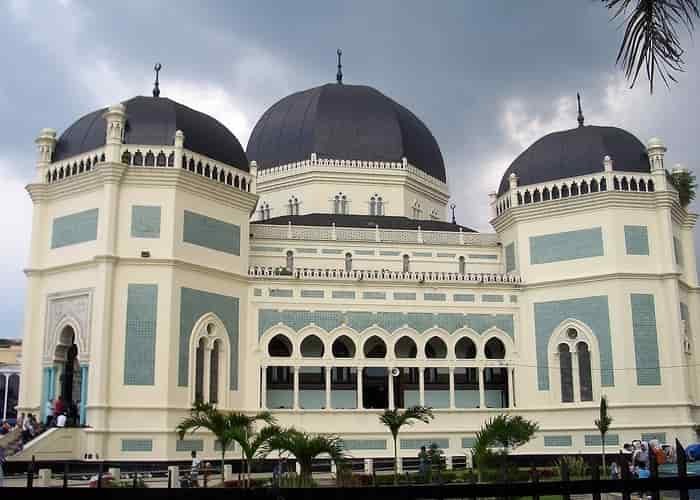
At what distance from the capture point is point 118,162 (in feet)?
94.5

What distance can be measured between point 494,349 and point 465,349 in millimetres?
1181

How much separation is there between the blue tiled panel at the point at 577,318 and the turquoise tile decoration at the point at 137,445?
14.8m

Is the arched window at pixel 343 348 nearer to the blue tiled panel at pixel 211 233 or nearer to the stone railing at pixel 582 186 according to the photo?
the blue tiled panel at pixel 211 233

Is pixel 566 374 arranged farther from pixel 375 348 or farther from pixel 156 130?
pixel 156 130

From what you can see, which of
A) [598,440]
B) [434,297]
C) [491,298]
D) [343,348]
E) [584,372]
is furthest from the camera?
[343,348]

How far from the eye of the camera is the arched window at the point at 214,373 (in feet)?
97.5

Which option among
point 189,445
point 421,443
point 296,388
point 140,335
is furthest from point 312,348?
point 140,335

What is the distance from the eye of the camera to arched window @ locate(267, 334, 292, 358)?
3238 centimetres

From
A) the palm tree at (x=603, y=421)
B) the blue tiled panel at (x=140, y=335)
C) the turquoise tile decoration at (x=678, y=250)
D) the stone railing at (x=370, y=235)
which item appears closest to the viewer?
the blue tiled panel at (x=140, y=335)

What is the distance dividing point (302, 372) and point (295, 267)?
4.40 meters

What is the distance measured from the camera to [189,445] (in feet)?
92.0

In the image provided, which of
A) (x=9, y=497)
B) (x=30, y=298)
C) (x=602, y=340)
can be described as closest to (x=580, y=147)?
(x=602, y=340)

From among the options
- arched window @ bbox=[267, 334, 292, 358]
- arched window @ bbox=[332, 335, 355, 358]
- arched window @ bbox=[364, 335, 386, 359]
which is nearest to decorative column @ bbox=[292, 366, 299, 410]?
arched window @ bbox=[267, 334, 292, 358]

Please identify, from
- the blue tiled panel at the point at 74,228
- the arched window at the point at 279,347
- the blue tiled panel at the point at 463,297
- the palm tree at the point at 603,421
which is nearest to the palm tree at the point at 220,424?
the arched window at the point at 279,347
